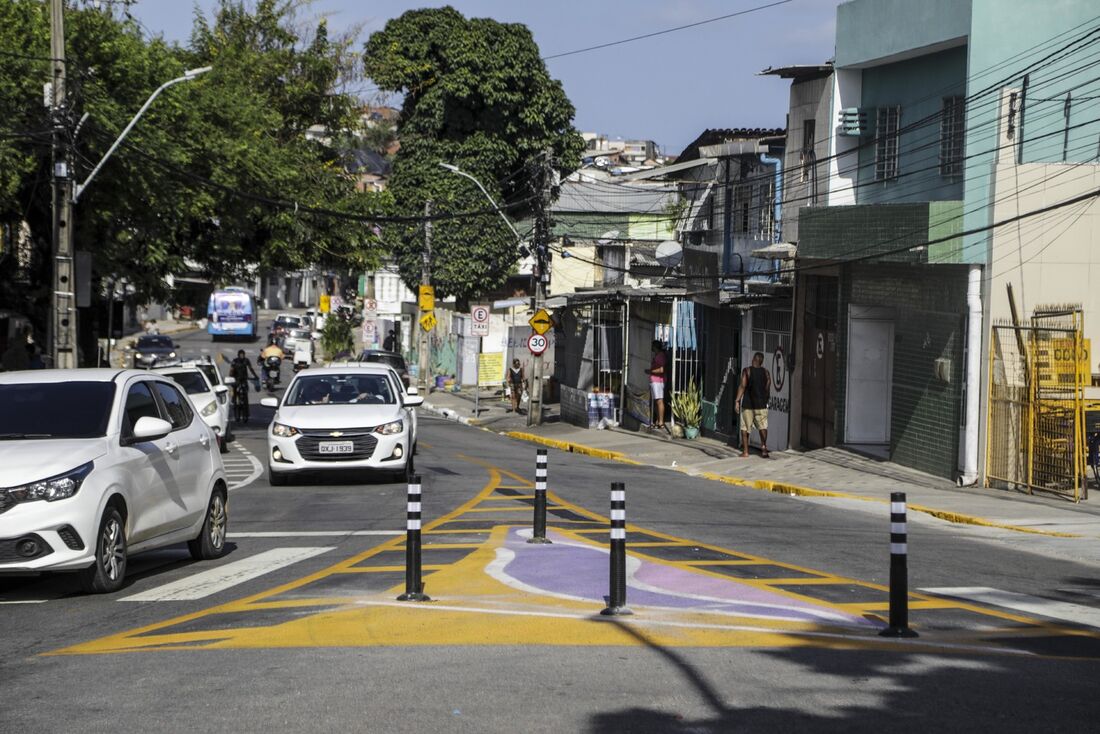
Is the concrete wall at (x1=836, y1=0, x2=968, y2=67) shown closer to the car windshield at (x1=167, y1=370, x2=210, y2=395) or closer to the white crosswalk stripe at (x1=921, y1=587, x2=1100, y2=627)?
the car windshield at (x1=167, y1=370, x2=210, y2=395)

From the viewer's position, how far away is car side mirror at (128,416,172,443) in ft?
35.1

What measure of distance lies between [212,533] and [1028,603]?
22.7ft

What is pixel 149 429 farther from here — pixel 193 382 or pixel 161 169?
pixel 161 169

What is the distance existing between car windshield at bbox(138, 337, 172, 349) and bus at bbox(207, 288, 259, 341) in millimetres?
20011

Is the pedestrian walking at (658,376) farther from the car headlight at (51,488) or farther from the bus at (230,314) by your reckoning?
the bus at (230,314)

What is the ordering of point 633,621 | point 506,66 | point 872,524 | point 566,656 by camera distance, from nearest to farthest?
point 566,656 < point 633,621 < point 872,524 < point 506,66

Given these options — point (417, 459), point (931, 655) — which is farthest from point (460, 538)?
point (417, 459)

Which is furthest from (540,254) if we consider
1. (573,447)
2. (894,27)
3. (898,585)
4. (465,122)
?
(898,585)

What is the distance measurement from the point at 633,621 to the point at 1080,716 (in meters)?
3.15

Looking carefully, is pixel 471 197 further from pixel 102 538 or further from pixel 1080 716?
pixel 1080 716

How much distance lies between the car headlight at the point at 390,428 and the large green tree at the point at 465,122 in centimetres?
4063

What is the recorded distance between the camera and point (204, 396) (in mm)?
27141

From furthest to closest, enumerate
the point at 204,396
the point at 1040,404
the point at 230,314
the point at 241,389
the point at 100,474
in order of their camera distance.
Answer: the point at 230,314 < the point at 241,389 < the point at 204,396 < the point at 1040,404 < the point at 100,474

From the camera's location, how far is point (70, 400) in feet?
36.2
